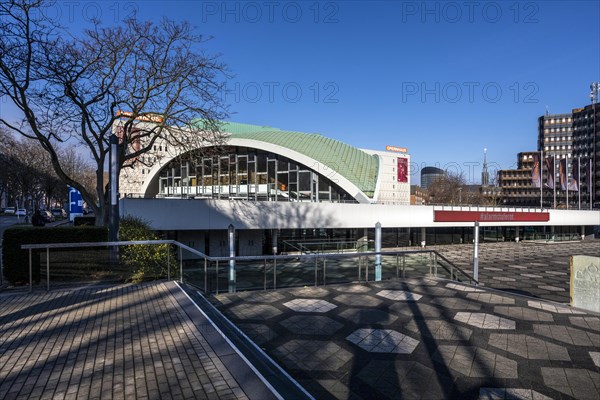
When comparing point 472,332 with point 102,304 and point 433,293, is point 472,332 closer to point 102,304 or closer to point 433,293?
point 433,293

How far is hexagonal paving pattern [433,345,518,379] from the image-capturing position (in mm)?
4199

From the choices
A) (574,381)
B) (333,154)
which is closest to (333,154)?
(333,154)

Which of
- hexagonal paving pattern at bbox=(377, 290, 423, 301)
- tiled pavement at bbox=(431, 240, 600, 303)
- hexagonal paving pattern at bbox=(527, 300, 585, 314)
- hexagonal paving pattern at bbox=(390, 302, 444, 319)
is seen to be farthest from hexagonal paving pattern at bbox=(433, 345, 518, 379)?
tiled pavement at bbox=(431, 240, 600, 303)

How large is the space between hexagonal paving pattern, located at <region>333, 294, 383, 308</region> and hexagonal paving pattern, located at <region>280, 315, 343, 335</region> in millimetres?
1196

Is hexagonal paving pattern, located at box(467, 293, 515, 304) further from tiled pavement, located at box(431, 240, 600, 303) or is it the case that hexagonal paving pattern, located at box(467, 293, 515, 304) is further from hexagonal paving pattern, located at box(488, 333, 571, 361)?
tiled pavement, located at box(431, 240, 600, 303)

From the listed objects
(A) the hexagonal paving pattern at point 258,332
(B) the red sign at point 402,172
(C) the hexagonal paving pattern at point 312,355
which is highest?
(B) the red sign at point 402,172

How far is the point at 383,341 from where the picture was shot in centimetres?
515

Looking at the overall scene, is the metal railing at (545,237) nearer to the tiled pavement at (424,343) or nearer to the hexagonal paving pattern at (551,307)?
the tiled pavement at (424,343)

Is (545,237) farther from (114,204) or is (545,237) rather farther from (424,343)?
(114,204)

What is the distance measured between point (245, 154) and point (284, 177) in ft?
15.1

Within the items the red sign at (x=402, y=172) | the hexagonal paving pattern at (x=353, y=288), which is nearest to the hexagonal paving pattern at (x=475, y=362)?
the hexagonal paving pattern at (x=353, y=288)

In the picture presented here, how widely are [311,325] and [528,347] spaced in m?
3.15

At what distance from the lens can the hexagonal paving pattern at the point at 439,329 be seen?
5398 millimetres

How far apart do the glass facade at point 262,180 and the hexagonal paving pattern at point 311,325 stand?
26076 mm
